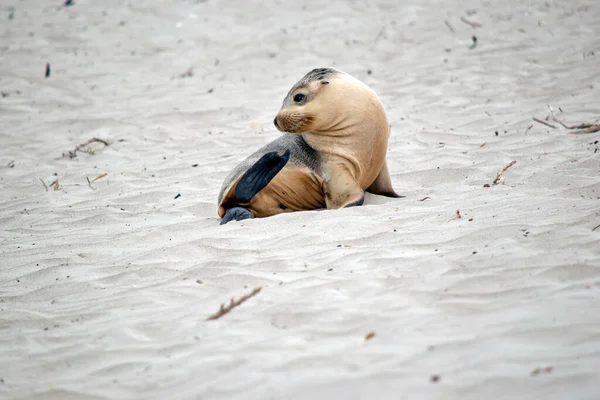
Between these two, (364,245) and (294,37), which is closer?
(364,245)

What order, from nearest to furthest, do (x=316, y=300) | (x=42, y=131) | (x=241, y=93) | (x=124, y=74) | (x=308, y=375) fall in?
1. (x=308, y=375)
2. (x=316, y=300)
3. (x=42, y=131)
4. (x=241, y=93)
5. (x=124, y=74)

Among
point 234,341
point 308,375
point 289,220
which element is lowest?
point 289,220

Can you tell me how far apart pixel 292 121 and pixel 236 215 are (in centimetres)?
76

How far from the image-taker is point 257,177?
4840mm

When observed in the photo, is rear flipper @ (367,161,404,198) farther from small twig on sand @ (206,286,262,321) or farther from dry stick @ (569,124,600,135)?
dry stick @ (569,124,600,135)

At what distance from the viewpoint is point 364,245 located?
391 centimetres

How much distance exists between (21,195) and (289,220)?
3.01 meters

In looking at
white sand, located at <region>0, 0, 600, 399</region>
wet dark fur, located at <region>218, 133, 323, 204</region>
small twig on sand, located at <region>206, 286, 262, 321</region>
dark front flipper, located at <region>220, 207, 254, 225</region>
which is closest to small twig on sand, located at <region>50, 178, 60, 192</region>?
white sand, located at <region>0, 0, 600, 399</region>

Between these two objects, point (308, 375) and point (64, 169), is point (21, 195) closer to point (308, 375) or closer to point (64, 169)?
point (64, 169)

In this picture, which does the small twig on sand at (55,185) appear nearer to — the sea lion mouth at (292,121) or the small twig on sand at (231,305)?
the sea lion mouth at (292,121)

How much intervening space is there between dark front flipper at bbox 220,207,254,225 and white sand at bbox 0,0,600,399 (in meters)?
0.21

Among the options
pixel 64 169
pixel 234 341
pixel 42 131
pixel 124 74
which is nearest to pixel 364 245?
pixel 234 341

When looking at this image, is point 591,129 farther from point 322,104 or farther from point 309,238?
point 309,238

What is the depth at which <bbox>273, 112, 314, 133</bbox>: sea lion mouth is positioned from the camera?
472 centimetres
